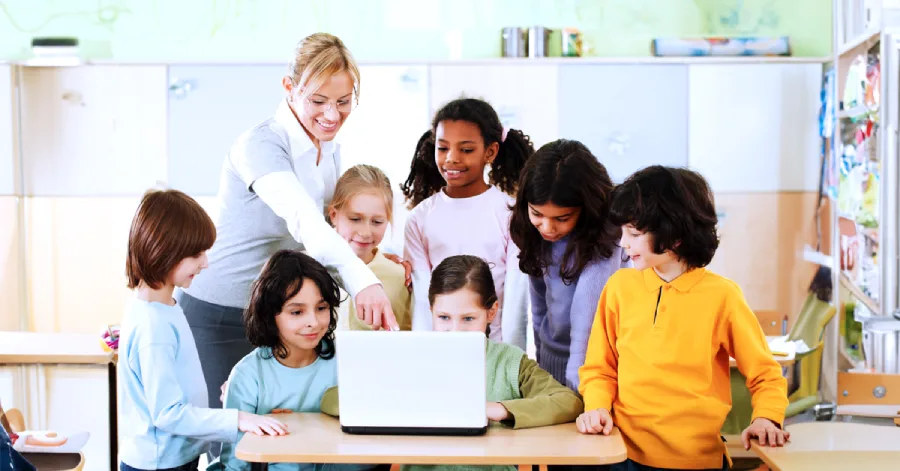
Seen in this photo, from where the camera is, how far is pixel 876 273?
3266 millimetres

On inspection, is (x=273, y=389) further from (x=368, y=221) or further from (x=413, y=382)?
(x=368, y=221)

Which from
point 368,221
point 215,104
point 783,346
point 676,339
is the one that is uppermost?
point 215,104

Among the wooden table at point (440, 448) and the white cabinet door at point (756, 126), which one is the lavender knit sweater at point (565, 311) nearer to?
the wooden table at point (440, 448)

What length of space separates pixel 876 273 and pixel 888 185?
0.33 m

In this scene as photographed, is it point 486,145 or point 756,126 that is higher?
point 756,126

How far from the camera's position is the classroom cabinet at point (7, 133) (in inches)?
166

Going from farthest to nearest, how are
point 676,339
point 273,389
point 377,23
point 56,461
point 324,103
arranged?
point 377,23 → point 56,461 → point 324,103 → point 273,389 → point 676,339

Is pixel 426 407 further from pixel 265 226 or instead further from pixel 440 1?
pixel 440 1

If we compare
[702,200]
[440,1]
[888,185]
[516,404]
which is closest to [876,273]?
[888,185]

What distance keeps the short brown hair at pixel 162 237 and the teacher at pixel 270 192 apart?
177 millimetres

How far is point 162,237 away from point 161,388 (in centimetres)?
32

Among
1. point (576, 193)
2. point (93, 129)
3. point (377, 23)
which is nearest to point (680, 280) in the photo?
point (576, 193)

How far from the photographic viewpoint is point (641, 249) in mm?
1894

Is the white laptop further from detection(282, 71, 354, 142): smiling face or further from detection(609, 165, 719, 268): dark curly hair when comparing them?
detection(282, 71, 354, 142): smiling face
